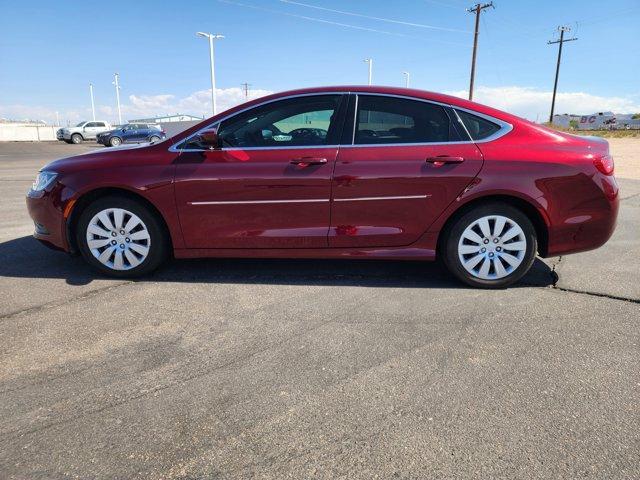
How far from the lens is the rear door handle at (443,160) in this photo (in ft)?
12.2

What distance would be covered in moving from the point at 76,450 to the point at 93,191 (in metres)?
2.55

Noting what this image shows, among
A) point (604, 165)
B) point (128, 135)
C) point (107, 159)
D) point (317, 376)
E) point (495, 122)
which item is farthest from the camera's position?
point (128, 135)

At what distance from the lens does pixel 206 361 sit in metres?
2.75

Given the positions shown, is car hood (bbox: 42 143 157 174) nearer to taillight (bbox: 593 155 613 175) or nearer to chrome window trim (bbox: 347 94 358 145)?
chrome window trim (bbox: 347 94 358 145)

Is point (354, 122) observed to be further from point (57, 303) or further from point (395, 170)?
point (57, 303)

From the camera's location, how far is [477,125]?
3814 millimetres

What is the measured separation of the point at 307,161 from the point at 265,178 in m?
0.36

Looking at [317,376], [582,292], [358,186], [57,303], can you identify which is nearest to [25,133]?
[57,303]

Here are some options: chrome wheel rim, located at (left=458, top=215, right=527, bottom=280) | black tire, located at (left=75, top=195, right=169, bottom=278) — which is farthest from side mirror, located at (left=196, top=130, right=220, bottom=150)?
chrome wheel rim, located at (left=458, top=215, right=527, bottom=280)

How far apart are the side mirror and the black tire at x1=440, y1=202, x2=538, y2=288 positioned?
203cm

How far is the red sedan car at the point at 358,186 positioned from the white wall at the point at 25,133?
2022 inches

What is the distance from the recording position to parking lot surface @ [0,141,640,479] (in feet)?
6.48

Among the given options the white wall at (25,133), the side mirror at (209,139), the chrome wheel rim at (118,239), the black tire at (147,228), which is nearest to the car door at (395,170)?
the side mirror at (209,139)

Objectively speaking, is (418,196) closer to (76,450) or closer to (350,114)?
(350,114)
